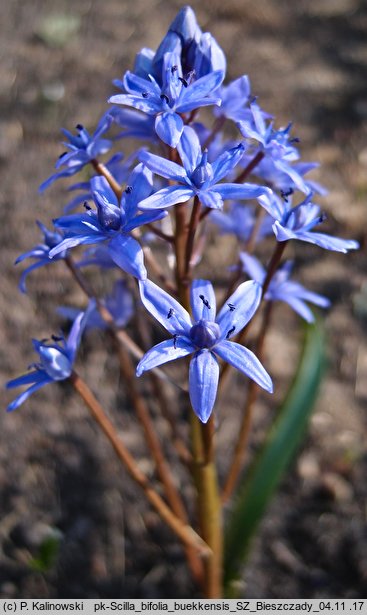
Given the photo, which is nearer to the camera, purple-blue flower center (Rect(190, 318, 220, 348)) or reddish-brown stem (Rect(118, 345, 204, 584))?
purple-blue flower center (Rect(190, 318, 220, 348))

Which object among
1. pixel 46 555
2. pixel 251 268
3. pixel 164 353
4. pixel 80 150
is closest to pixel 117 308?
pixel 251 268

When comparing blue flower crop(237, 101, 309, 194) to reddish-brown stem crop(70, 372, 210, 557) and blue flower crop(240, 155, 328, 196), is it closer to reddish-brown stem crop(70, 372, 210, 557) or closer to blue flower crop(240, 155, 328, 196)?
blue flower crop(240, 155, 328, 196)

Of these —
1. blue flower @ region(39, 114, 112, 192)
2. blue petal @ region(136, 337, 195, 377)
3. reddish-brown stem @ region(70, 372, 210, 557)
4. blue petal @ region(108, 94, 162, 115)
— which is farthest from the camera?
reddish-brown stem @ region(70, 372, 210, 557)

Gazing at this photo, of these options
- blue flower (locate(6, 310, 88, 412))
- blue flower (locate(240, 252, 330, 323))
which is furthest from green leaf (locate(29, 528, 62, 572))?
blue flower (locate(240, 252, 330, 323))

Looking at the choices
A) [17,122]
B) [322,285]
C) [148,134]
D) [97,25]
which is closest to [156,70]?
[148,134]

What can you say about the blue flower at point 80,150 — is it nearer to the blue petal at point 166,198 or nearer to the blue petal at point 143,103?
the blue petal at point 143,103
